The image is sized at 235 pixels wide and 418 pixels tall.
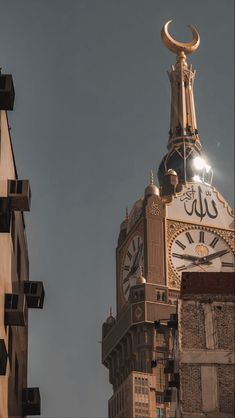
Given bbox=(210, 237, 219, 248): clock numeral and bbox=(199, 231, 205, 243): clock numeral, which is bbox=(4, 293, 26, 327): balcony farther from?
bbox=(210, 237, 219, 248): clock numeral

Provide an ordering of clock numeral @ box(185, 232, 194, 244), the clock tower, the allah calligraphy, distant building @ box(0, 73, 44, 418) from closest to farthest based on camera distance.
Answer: distant building @ box(0, 73, 44, 418), the clock tower, clock numeral @ box(185, 232, 194, 244), the allah calligraphy

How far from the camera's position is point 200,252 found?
4318 inches

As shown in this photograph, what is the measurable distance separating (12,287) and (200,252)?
199 feet

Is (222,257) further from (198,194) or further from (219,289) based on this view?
(219,289)

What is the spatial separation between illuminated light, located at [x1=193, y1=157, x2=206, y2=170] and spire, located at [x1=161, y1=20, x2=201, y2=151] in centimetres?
153

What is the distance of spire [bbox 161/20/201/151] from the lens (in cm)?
12339

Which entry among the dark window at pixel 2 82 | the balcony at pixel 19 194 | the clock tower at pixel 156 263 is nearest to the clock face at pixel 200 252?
the clock tower at pixel 156 263

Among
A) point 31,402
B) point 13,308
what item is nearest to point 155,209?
point 31,402

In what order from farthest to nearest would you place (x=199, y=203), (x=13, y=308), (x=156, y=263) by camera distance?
1. (x=199, y=203)
2. (x=156, y=263)
3. (x=13, y=308)

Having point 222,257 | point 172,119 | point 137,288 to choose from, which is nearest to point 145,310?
point 137,288

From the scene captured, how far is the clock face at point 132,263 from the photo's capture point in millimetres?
110719

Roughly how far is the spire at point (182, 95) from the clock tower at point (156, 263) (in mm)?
2689

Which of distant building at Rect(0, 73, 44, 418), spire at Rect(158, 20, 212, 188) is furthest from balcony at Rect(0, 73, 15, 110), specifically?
spire at Rect(158, 20, 212, 188)

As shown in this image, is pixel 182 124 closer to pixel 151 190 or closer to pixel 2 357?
pixel 151 190
